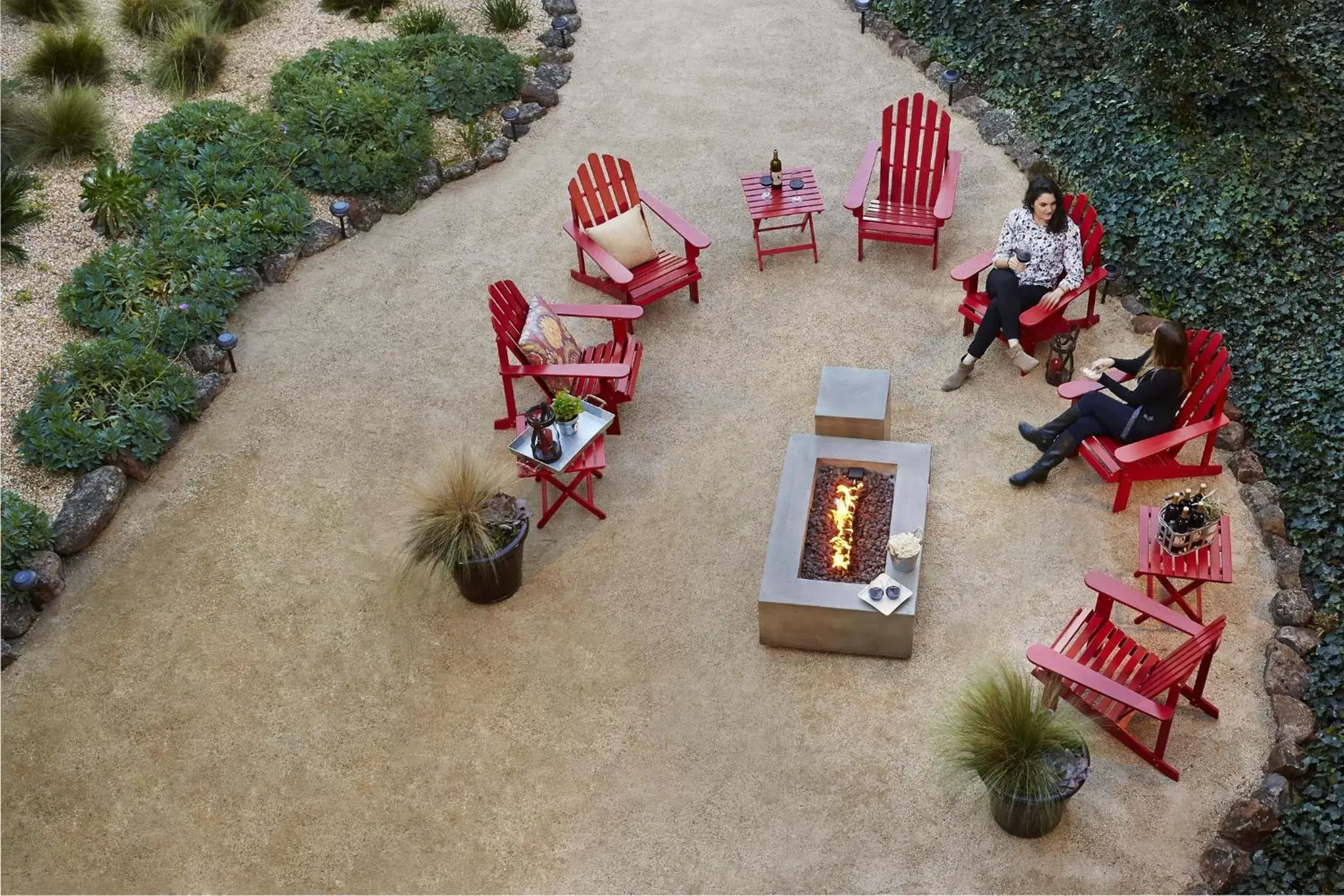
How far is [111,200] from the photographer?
9.00 meters

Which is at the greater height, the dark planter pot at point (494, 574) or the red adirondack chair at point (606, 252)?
the red adirondack chair at point (606, 252)

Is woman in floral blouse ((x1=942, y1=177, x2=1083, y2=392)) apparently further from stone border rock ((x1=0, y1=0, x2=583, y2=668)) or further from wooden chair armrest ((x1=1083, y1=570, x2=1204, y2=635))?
stone border rock ((x1=0, y1=0, x2=583, y2=668))

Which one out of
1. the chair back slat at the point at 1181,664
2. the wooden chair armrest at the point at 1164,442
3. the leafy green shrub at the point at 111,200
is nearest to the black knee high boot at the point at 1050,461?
the wooden chair armrest at the point at 1164,442

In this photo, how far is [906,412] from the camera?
7902 mm

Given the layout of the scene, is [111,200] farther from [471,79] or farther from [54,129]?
[471,79]

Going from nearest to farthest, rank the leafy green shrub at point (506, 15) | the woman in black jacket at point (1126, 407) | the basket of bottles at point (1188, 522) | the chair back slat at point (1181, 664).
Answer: the chair back slat at point (1181, 664) < the basket of bottles at point (1188, 522) < the woman in black jacket at point (1126, 407) < the leafy green shrub at point (506, 15)

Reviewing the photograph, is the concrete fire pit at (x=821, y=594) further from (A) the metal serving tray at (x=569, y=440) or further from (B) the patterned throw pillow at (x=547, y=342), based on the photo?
(B) the patterned throw pillow at (x=547, y=342)

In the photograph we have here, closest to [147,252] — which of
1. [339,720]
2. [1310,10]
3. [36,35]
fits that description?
[36,35]

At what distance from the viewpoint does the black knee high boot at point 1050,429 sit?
7.32 m

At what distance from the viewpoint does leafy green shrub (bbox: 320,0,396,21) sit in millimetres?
11414

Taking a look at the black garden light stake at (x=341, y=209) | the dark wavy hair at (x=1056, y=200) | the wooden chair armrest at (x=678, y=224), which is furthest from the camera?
the black garden light stake at (x=341, y=209)

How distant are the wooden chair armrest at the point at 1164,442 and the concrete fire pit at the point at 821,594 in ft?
3.50

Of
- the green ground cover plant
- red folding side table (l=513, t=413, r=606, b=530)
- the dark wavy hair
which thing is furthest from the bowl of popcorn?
the dark wavy hair

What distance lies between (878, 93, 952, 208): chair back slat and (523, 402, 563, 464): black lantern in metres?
3.46
